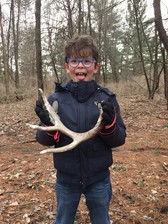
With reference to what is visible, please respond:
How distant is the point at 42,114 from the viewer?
207cm

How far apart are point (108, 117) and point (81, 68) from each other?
487 millimetres

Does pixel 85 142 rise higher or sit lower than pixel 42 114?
lower

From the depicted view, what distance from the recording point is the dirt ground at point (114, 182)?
151 inches

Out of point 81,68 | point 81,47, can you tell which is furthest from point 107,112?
point 81,47

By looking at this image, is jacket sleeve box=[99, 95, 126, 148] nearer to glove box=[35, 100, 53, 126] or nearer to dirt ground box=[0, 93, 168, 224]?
glove box=[35, 100, 53, 126]

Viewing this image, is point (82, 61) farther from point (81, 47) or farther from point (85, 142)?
point (85, 142)

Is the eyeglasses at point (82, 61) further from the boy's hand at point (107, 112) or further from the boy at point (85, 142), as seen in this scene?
the boy's hand at point (107, 112)

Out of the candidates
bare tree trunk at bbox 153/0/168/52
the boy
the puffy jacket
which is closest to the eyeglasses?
the boy

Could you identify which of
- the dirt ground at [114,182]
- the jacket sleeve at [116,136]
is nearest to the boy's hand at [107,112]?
the jacket sleeve at [116,136]

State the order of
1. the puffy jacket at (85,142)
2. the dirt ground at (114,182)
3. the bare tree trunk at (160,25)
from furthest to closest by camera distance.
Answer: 1. the bare tree trunk at (160,25)
2. the dirt ground at (114,182)
3. the puffy jacket at (85,142)

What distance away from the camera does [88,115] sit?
2.20 metres

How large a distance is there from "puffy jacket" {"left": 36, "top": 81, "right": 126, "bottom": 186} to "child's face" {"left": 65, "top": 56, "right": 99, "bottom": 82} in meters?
0.07

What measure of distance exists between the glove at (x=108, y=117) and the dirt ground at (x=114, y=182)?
201cm

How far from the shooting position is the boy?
7.21 ft
